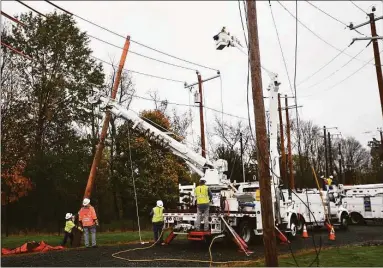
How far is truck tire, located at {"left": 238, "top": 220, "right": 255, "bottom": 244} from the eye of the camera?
618 inches

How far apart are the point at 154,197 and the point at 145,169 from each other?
2.36 m

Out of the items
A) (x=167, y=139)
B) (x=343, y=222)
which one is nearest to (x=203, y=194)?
(x=167, y=139)

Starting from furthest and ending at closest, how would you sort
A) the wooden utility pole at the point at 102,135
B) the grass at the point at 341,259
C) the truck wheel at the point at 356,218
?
the truck wheel at the point at 356,218, the wooden utility pole at the point at 102,135, the grass at the point at 341,259

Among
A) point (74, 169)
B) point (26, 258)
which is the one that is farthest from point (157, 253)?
point (74, 169)

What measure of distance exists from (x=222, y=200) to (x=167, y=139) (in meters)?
3.57

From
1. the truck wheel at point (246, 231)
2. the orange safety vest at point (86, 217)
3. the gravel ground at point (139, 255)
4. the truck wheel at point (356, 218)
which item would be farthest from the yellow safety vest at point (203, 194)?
the truck wheel at point (356, 218)

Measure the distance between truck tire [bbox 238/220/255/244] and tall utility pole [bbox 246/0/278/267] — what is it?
7.07m

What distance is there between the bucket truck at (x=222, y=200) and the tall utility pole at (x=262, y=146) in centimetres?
603

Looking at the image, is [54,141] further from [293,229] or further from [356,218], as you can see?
[356,218]

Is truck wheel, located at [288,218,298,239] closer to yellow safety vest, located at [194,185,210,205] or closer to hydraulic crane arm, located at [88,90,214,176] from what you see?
hydraulic crane arm, located at [88,90,214,176]

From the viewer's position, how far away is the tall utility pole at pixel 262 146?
8.64 meters

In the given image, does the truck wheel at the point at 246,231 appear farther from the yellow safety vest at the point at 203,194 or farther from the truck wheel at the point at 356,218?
the truck wheel at the point at 356,218

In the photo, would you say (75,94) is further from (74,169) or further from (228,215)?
(228,215)

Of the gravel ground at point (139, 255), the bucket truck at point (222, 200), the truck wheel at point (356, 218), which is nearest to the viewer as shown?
the gravel ground at point (139, 255)
